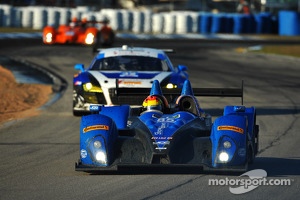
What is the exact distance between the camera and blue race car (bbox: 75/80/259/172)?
10.7m

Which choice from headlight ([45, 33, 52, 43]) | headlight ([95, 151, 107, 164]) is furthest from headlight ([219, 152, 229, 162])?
headlight ([45, 33, 52, 43])

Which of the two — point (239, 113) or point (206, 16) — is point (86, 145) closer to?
point (239, 113)

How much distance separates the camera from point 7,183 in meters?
10.5

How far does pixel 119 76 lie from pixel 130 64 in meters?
0.99

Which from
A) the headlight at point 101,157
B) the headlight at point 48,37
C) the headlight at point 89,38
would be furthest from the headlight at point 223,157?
the headlight at point 48,37

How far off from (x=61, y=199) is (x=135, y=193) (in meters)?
0.81

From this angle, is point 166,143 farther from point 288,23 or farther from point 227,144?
point 288,23

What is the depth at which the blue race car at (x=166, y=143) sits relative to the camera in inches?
422

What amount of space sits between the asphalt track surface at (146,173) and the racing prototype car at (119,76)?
58 cm

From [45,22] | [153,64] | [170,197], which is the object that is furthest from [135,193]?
[45,22]

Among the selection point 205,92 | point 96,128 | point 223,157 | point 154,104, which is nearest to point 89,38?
point 205,92

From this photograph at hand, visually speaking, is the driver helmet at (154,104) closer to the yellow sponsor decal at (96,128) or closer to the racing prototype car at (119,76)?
the yellow sponsor decal at (96,128)

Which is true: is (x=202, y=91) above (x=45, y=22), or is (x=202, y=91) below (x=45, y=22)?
above

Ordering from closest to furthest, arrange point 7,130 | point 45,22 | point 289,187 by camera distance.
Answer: point 289,187, point 7,130, point 45,22
